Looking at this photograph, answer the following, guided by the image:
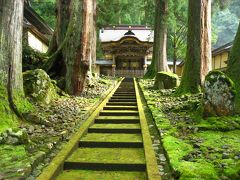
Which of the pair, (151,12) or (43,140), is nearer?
(43,140)

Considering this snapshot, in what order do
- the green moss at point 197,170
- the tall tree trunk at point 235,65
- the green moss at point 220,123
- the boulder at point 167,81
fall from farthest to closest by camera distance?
the boulder at point 167,81 < the tall tree trunk at point 235,65 < the green moss at point 220,123 < the green moss at point 197,170

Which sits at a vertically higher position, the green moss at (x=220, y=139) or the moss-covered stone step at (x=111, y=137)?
the green moss at (x=220, y=139)

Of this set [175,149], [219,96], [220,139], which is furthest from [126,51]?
[175,149]

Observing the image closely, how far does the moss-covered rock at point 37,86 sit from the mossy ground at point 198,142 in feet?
10.4

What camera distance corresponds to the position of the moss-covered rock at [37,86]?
7.90 meters

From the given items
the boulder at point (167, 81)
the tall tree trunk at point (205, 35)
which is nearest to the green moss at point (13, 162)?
the tall tree trunk at point (205, 35)

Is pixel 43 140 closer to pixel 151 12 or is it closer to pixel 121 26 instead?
pixel 151 12

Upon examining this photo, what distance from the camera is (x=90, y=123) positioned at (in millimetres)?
6852

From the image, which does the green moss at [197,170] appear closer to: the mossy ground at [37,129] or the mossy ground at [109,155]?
the mossy ground at [109,155]

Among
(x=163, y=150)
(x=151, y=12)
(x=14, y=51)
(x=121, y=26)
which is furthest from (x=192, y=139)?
(x=121, y=26)

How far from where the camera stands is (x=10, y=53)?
6.23 m

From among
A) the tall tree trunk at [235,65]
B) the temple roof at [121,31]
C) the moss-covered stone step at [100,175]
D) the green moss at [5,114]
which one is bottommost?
the moss-covered stone step at [100,175]

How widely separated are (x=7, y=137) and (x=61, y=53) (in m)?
6.59

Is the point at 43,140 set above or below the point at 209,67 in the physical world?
below
